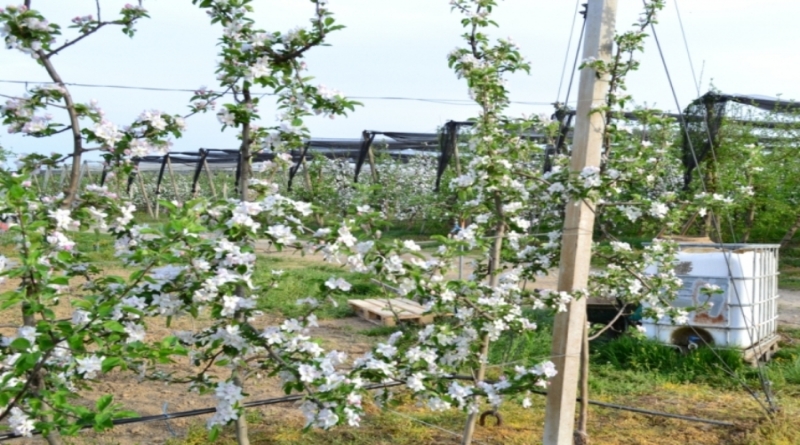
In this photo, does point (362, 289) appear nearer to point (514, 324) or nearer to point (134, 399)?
point (134, 399)

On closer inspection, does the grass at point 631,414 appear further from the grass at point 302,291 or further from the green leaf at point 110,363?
the grass at point 302,291

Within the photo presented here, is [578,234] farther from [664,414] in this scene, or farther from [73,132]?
[73,132]

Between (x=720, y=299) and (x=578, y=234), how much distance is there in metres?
3.05

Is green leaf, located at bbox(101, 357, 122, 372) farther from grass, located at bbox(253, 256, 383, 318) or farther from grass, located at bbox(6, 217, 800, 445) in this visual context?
grass, located at bbox(253, 256, 383, 318)

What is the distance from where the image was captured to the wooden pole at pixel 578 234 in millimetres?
3432

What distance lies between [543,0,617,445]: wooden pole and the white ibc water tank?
2610 millimetres

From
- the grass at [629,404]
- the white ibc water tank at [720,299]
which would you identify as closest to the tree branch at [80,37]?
the grass at [629,404]

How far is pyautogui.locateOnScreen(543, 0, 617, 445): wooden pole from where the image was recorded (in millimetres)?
3432

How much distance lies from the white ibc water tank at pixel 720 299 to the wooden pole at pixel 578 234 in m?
2.61

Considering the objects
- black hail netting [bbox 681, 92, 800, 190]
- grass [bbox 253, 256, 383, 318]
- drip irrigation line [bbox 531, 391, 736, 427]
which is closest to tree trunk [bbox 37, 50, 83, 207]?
drip irrigation line [bbox 531, 391, 736, 427]

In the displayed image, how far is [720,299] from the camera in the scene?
5.94 meters

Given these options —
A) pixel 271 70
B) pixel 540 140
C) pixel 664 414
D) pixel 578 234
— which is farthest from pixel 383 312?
pixel 271 70

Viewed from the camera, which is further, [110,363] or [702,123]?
[702,123]

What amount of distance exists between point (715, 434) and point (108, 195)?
3425 millimetres
